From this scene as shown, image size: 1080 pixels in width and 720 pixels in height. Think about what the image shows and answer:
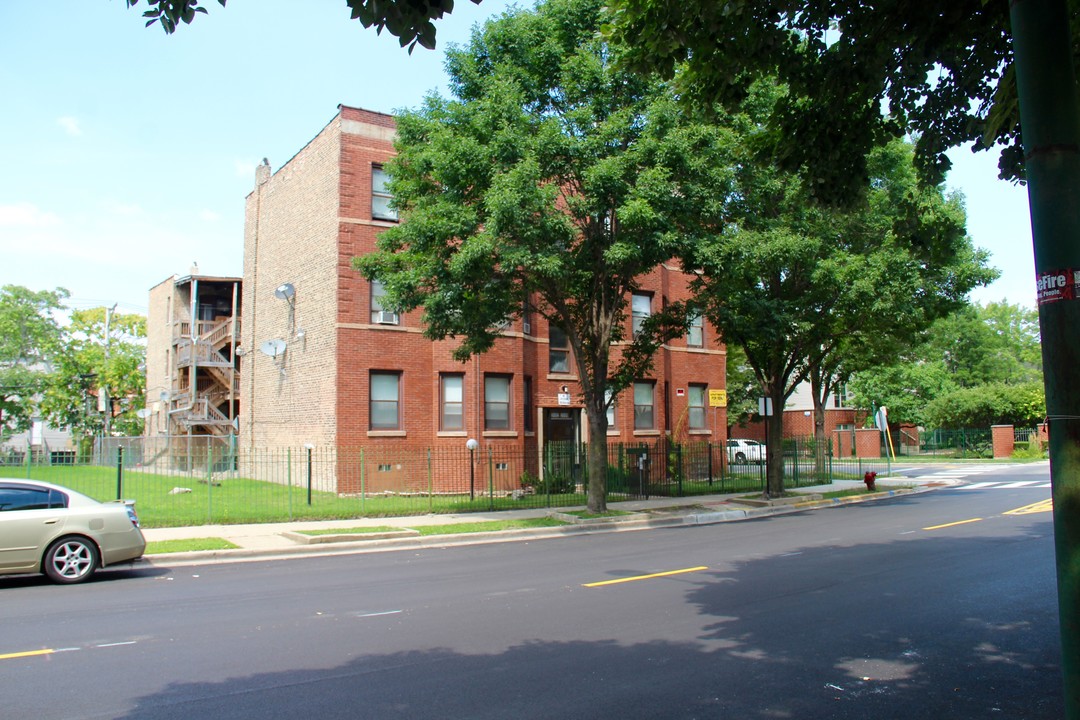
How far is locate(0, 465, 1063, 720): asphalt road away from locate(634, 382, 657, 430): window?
51.8 feet

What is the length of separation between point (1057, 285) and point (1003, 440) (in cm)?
5056

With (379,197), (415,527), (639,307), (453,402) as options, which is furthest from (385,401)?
(639,307)

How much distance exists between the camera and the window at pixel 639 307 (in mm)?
28891

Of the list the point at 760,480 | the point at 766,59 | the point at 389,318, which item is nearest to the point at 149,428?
the point at 389,318

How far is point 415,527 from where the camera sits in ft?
55.6

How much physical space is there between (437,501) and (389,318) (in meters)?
6.07

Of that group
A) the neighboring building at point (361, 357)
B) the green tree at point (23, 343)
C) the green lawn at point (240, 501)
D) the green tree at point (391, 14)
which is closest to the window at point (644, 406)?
the neighboring building at point (361, 357)

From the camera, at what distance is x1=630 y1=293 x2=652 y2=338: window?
28.9 metres

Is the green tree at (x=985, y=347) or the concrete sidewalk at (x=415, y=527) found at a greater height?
the green tree at (x=985, y=347)

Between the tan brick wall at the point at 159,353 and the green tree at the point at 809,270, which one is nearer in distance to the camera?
the green tree at the point at 809,270

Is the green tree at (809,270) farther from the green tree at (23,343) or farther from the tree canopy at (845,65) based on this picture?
the green tree at (23,343)

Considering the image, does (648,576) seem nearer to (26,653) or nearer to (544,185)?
(26,653)

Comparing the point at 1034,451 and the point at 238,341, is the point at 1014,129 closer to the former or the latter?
the point at 238,341

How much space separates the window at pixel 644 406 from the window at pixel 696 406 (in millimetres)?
1974
